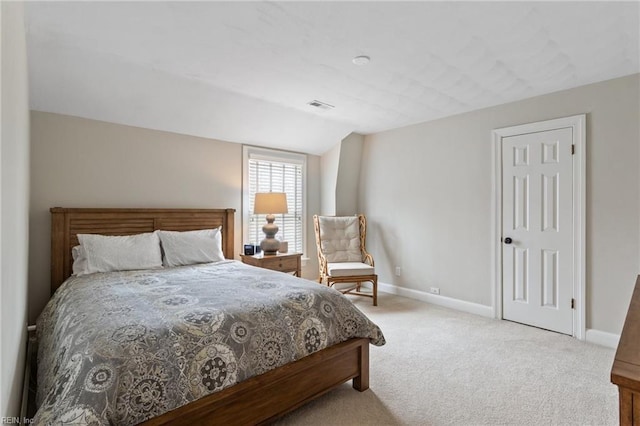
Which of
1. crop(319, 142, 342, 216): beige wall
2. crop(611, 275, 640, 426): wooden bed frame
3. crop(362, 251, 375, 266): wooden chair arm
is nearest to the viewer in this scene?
crop(611, 275, 640, 426): wooden bed frame

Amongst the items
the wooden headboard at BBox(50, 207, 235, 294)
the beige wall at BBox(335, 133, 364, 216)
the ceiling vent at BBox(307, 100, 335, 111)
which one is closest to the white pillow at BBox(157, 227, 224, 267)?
the wooden headboard at BBox(50, 207, 235, 294)

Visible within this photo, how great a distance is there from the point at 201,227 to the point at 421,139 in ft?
10.1

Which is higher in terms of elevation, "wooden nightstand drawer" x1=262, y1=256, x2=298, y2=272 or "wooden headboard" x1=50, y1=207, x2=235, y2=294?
"wooden headboard" x1=50, y1=207, x2=235, y2=294

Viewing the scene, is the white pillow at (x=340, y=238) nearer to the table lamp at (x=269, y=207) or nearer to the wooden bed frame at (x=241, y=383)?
the table lamp at (x=269, y=207)

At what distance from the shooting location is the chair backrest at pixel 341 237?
464 centimetres

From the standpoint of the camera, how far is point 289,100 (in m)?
3.65

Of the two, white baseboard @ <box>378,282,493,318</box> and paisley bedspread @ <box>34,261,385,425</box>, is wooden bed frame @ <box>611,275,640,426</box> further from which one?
white baseboard @ <box>378,282,493,318</box>

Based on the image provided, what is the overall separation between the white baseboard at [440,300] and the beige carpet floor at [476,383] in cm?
37

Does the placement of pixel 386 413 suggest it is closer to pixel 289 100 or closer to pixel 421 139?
pixel 289 100

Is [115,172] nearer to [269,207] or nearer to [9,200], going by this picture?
[269,207]

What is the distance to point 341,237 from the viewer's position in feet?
15.7

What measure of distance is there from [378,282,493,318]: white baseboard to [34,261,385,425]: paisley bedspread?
2.14 meters

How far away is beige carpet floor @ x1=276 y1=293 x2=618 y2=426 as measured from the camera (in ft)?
6.54

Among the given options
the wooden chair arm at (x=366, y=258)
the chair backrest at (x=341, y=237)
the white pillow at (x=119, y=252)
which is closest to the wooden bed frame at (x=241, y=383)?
the white pillow at (x=119, y=252)
